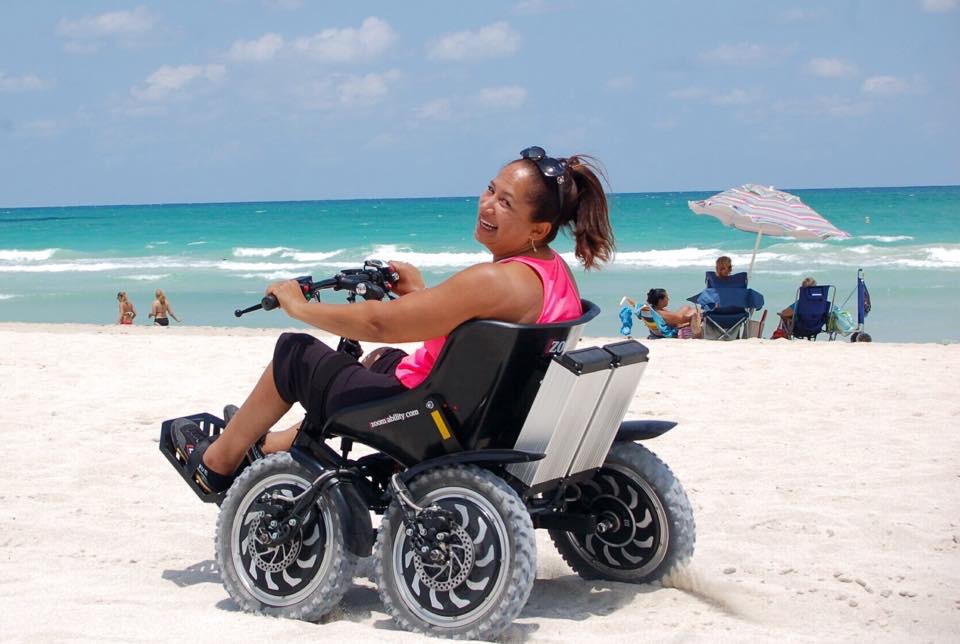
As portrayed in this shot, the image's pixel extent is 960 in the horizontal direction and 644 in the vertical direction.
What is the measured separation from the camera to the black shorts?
3307mm

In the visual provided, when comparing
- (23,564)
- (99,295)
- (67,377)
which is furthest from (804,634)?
(99,295)

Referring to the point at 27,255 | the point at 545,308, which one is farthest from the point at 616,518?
the point at 27,255

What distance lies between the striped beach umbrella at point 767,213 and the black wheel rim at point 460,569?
1035cm

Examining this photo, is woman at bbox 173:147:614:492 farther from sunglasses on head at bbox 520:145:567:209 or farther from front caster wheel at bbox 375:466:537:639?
front caster wheel at bbox 375:466:537:639

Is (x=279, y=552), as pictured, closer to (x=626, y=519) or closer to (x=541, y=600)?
(x=541, y=600)

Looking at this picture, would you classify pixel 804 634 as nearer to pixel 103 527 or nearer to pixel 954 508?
pixel 954 508

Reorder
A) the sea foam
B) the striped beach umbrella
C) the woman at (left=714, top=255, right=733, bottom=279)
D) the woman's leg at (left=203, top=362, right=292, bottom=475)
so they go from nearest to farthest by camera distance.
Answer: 1. the woman's leg at (left=203, top=362, right=292, bottom=475)
2. the woman at (left=714, top=255, right=733, bottom=279)
3. the striped beach umbrella
4. the sea foam

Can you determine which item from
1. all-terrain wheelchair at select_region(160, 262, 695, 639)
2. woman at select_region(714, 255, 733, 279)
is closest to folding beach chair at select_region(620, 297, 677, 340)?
woman at select_region(714, 255, 733, 279)

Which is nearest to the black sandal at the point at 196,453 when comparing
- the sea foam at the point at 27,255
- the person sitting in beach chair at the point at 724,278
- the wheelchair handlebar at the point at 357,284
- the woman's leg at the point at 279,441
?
the woman's leg at the point at 279,441

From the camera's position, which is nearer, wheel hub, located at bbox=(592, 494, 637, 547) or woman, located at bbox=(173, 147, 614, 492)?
woman, located at bbox=(173, 147, 614, 492)

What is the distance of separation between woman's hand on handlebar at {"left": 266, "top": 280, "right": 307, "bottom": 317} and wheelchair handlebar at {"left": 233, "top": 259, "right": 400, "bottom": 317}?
18 millimetres

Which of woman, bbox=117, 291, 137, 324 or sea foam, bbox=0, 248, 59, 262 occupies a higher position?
woman, bbox=117, 291, 137, 324

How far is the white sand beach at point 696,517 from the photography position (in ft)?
10.9

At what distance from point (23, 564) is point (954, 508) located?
3.58m
